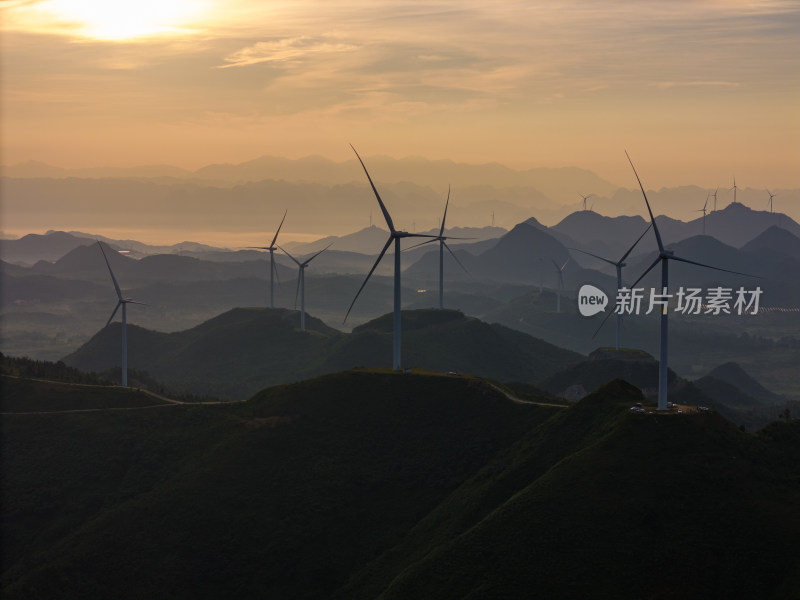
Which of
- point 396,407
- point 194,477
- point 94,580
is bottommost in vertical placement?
point 94,580

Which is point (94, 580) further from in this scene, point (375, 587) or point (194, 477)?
point (375, 587)

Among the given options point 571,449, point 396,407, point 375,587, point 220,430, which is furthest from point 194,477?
point 571,449

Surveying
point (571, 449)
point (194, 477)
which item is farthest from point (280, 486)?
point (571, 449)

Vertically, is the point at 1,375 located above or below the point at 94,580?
above

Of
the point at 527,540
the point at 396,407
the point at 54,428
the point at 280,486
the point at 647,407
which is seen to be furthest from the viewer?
the point at 54,428

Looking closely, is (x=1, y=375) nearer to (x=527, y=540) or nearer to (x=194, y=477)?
(x=194, y=477)

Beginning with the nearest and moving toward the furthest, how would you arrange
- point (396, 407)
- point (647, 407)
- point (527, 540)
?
point (527, 540) < point (647, 407) < point (396, 407)

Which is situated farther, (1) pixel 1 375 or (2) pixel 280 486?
(1) pixel 1 375
